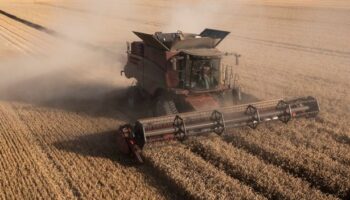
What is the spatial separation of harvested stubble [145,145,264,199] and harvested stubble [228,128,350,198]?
4.44ft

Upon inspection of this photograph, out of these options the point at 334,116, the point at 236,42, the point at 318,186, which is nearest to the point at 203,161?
the point at 318,186

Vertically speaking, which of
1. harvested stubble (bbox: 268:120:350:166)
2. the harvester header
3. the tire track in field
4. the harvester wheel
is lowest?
harvested stubble (bbox: 268:120:350:166)

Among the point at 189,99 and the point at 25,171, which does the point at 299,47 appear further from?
the point at 25,171

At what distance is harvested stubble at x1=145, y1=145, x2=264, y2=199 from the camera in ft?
25.0

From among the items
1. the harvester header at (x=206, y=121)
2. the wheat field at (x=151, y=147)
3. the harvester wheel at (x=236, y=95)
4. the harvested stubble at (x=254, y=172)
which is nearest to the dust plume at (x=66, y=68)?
the wheat field at (x=151, y=147)

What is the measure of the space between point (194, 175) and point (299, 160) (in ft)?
7.91

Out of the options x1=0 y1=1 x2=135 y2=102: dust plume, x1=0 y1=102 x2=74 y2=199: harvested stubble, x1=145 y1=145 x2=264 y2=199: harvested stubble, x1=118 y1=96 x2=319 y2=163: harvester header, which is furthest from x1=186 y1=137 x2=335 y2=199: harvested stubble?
x1=0 y1=1 x2=135 y2=102: dust plume

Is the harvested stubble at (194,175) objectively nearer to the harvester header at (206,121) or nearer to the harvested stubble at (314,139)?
the harvester header at (206,121)

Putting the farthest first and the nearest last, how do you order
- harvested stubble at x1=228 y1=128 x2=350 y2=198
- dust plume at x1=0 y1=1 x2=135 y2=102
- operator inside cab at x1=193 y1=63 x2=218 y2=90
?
dust plume at x1=0 y1=1 x2=135 y2=102 < operator inside cab at x1=193 y1=63 x2=218 y2=90 < harvested stubble at x1=228 y1=128 x2=350 y2=198

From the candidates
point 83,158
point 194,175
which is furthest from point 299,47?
point 83,158

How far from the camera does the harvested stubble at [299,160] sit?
798cm

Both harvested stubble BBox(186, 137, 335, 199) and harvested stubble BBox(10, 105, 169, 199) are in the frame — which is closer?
harvested stubble BBox(186, 137, 335, 199)

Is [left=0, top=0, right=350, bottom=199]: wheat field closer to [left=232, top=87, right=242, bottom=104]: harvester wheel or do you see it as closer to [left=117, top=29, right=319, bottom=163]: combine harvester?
[left=117, top=29, right=319, bottom=163]: combine harvester

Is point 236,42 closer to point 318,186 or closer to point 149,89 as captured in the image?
point 149,89
